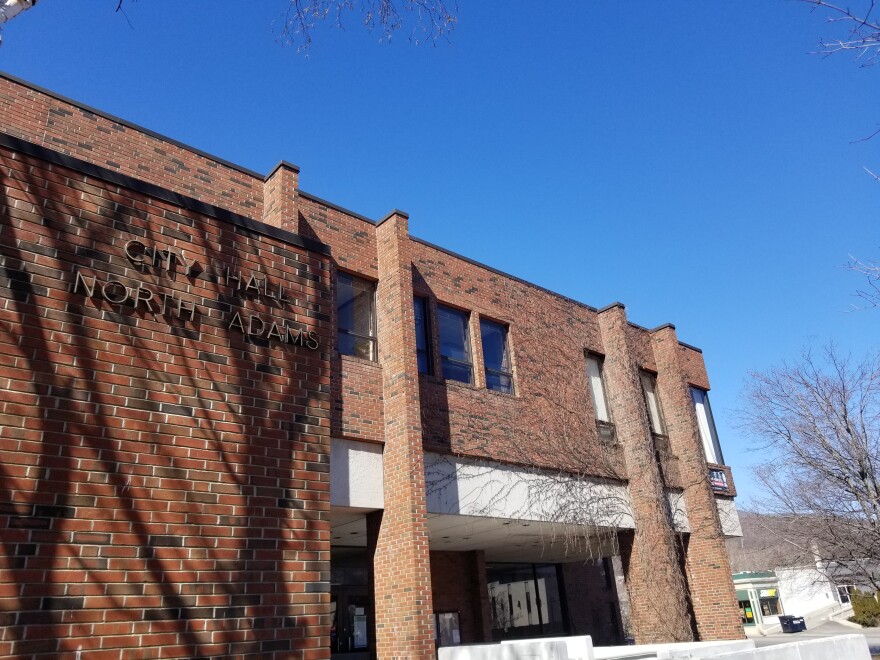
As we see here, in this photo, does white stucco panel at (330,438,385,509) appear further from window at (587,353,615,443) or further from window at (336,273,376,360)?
window at (587,353,615,443)

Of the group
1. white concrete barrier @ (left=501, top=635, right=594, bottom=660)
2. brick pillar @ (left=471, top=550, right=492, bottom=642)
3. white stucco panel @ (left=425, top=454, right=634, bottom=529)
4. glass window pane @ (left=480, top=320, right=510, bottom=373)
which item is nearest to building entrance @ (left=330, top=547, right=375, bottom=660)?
brick pillar @ (left=471, top=550, right=492, bottom=642)

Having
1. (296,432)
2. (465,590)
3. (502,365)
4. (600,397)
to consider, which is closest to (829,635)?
(600,397)

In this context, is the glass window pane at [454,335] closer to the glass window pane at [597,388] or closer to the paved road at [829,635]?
the glass window pane at [597,388]

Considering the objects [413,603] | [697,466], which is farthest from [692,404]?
[413,603]

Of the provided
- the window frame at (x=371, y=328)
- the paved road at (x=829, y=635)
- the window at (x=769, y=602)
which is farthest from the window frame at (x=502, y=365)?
the window at (x=769, y=602)

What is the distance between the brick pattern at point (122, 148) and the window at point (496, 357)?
5750 mm

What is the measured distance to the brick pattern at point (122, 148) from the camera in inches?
388

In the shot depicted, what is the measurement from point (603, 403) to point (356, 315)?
7.58 metres

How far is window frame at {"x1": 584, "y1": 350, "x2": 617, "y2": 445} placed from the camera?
16.5 metres

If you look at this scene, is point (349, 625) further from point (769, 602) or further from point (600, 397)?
point (769, 602)

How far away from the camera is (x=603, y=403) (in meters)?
17.0

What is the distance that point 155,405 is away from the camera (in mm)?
4180

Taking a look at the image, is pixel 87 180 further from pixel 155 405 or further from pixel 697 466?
pixel 697 466

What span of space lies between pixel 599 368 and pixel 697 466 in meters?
3.81
